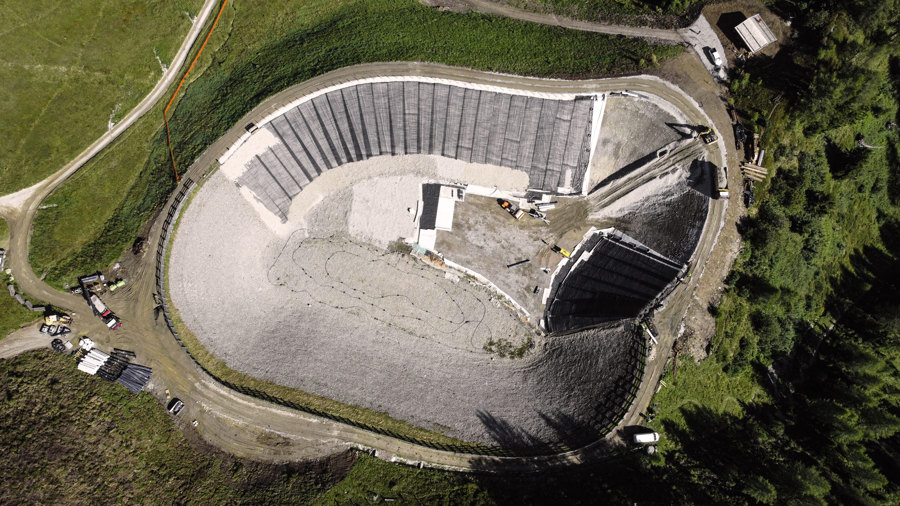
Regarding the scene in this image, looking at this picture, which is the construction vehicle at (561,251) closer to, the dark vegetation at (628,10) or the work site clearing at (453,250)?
the work site clearing at (453,250)

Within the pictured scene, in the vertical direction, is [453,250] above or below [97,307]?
above

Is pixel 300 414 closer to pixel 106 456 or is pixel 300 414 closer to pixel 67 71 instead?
pixel 106 456

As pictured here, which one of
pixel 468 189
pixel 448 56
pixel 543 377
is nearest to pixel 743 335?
pixel 543 377

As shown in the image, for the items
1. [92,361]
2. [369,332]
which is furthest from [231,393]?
[369,332]

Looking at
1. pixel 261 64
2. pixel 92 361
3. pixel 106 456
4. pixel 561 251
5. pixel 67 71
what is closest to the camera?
pixel 106 456

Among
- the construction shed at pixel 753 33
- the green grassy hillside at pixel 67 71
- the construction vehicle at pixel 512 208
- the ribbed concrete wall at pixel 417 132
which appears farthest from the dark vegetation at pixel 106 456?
the construction shed at pixel 753 33

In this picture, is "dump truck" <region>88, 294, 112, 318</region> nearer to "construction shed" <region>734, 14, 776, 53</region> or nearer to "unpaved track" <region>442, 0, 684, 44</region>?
"unpaved track" <region>442, 0, 684, 44</region>

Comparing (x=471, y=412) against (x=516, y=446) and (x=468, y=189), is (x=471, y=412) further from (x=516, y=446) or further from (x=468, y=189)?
(x=468, y=189)

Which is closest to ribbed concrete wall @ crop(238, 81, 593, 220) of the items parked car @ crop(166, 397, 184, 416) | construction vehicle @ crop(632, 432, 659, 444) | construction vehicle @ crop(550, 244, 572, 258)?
construction vehicle @ crop(550, 244, 572, 258)
